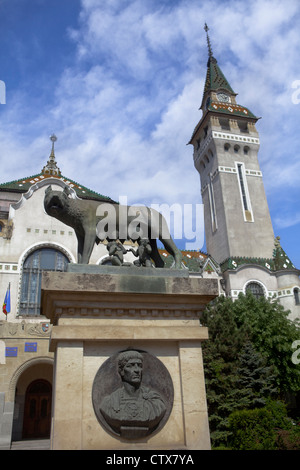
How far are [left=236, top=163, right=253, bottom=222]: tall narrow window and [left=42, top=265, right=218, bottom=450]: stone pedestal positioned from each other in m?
32.0

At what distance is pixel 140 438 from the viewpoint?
4.80 metres

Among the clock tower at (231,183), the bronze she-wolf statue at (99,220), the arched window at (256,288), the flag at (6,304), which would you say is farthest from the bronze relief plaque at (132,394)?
the clock tower at (231,183)

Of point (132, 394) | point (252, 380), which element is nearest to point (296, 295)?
point (252, 380)

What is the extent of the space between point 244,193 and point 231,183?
159 centimetres

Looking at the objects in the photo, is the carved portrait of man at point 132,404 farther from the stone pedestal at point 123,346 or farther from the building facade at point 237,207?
the building facade at point 237,207

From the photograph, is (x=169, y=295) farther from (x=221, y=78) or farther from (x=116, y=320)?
(x=221, y=78)

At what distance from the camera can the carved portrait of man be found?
472cm

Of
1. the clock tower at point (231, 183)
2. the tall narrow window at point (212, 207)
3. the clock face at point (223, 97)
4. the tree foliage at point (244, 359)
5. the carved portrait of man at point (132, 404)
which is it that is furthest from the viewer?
the clock face at point (223, 97)

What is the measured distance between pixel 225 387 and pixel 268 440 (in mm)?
4948

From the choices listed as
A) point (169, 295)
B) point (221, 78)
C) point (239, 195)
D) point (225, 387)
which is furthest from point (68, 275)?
point (221, 78)

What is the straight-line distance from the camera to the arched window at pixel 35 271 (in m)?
22.2

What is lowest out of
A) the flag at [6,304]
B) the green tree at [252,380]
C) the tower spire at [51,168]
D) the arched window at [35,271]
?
the green tree at [252,380]

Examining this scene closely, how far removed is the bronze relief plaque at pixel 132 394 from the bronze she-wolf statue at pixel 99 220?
1681mm

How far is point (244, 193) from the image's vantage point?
37.4 m
